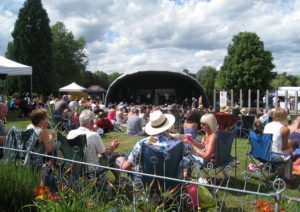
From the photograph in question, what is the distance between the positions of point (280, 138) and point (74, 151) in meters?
3.24

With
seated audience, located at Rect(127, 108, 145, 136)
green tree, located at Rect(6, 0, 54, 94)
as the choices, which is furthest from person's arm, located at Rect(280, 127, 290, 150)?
green tree, located at Rect(6, 0, 54, 94)

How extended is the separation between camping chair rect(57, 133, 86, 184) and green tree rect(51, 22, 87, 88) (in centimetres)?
5656

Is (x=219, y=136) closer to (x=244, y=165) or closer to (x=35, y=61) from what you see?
(x=244, y=165)

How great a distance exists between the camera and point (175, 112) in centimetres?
1548

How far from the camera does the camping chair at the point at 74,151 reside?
4398mm

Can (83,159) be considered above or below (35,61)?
below

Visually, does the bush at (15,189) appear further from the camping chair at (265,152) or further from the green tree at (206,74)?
the green tree at (206,74)

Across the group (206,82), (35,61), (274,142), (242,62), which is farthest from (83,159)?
(206,82)

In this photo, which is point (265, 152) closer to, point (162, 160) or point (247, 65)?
point (162, 160)

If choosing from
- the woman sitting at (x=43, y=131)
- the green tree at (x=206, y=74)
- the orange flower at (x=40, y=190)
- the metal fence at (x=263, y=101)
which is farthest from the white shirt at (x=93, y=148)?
the green tree at (x=206, y=74)

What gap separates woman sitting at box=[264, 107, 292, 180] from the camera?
607 cm

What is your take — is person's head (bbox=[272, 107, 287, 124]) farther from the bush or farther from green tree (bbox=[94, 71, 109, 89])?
green tree (bbox=[94, 71, 109, 89])

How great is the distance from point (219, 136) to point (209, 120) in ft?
0.86

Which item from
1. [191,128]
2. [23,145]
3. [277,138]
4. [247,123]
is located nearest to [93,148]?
[23,145]
